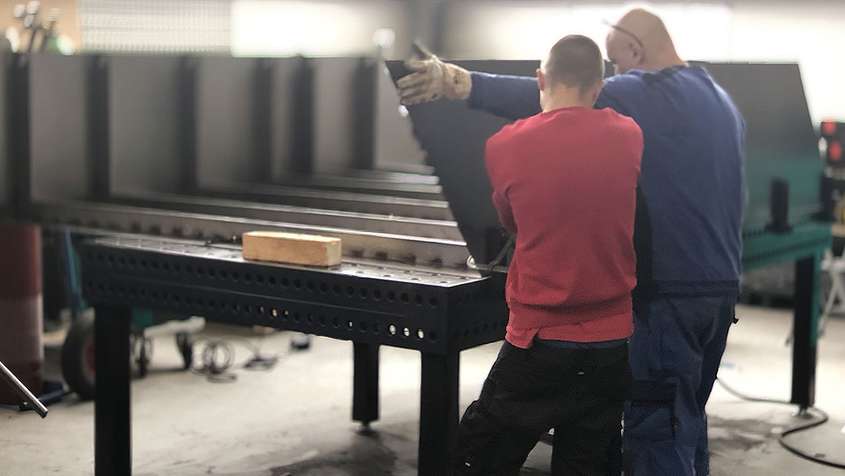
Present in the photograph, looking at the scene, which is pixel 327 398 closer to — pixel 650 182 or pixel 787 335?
pixel 650 182

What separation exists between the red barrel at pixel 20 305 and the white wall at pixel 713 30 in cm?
296

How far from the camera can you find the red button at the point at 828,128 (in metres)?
5.46

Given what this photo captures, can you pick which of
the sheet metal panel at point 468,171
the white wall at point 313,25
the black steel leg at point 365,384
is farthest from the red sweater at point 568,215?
the white wall at point 313,25

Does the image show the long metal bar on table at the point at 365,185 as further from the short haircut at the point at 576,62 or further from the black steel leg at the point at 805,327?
the short haircut at the point at 576,62

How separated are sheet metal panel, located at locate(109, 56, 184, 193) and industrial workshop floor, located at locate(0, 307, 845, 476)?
793mm

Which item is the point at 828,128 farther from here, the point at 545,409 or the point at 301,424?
the point at 545,409

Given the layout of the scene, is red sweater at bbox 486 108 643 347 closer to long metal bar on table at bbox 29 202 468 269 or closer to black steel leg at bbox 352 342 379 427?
long metal bar on table at bbox 29 202 468 269

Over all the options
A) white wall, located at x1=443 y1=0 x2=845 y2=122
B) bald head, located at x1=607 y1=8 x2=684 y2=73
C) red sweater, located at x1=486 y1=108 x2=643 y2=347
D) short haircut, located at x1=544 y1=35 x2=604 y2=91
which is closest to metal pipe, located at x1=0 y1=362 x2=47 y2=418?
red sweater, located at x1=486 y1=108 x2=643 y2=347

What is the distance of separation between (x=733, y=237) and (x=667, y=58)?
0.44 metres

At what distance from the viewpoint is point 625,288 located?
2225 millimetres

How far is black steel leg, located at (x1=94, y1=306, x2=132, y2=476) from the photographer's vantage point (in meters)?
2.89

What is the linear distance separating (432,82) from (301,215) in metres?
1.12

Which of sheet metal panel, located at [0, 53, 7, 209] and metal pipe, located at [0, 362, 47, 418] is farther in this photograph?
sheet metal panel, located at [0, 53, 7, 209]

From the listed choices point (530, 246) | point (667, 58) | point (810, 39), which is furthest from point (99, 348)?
point (810, 39)
